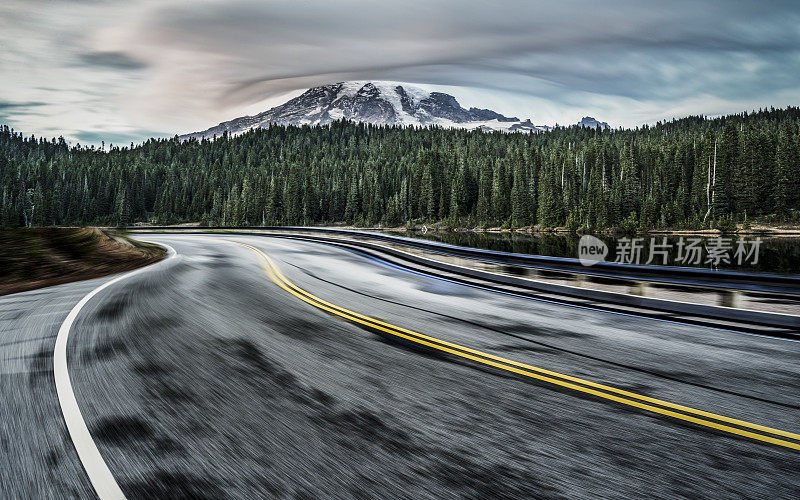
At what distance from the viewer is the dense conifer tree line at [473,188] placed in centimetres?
9512

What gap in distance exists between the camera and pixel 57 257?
737 inches

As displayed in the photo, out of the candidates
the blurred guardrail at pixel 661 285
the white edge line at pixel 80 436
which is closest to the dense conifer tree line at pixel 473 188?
the blurred guardrail at pixel 661 285

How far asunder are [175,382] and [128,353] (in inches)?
63.2

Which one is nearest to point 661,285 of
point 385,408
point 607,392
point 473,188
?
point 607,392

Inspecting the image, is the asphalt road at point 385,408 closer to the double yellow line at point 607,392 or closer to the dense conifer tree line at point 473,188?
the double yellow line at point 607,392

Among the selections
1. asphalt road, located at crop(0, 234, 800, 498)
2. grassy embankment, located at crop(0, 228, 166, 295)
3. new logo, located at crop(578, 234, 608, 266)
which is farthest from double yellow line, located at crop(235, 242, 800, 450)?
grassy embankment, located at crop(0, 228, 166, 295)

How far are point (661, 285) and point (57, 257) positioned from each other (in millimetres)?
21354

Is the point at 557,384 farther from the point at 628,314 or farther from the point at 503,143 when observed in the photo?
the point at 503,143

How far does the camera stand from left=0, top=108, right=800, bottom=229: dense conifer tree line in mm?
95125

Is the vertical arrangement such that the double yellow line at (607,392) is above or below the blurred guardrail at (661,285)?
Result: below

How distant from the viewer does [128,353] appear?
6270mm

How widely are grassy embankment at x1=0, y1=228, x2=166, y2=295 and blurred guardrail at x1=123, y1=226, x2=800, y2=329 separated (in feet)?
41.7

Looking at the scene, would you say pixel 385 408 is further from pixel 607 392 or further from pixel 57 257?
pixel 57 257

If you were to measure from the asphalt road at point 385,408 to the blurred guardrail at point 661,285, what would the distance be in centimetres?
130
